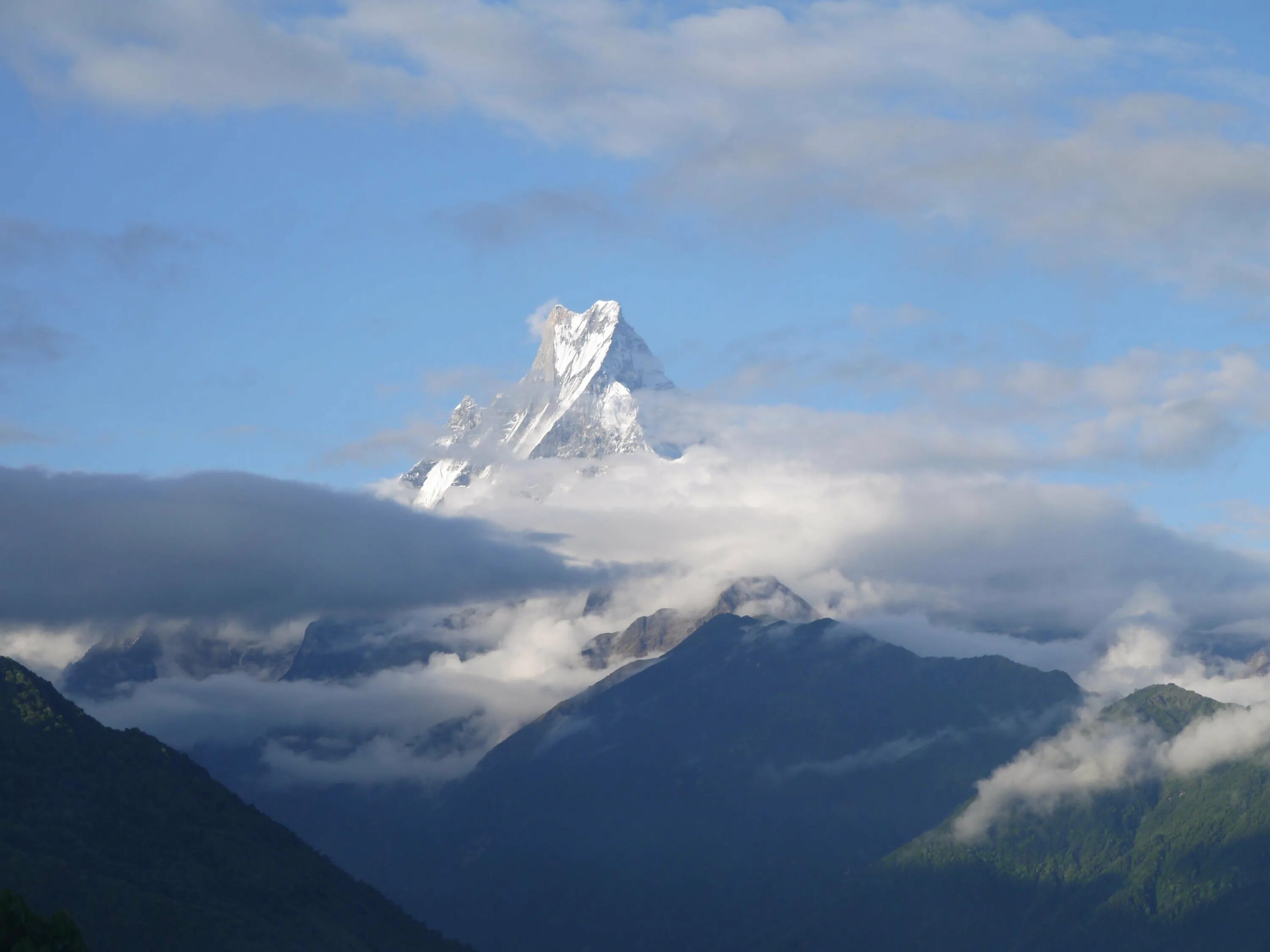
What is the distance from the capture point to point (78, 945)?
450 ft

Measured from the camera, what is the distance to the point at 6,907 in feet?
440

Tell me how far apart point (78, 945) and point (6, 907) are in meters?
6.74
